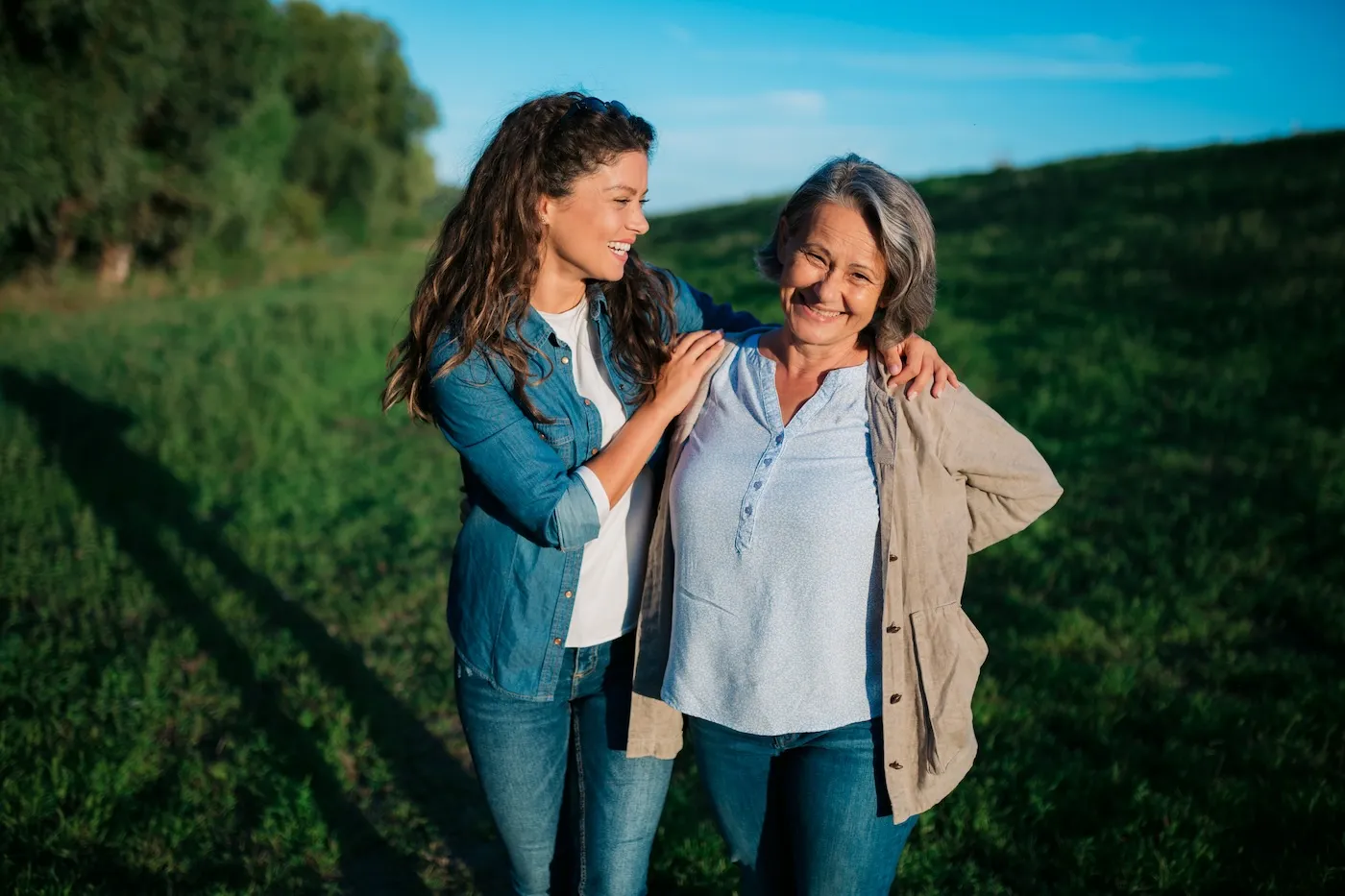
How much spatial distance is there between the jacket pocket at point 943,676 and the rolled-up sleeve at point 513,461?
0.83 meters

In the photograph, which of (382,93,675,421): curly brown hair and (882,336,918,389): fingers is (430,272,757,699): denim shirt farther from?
(882,336,918,389): fingers

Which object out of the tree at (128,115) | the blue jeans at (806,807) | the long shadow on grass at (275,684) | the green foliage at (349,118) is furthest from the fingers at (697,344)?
the green foliage at (349,118)

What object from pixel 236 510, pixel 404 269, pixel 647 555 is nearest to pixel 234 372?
pixel 236 510

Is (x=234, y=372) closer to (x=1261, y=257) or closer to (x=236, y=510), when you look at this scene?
(x=236, y=510)

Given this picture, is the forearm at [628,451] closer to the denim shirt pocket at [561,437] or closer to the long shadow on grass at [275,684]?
the denim shirt pocket at [561,437]

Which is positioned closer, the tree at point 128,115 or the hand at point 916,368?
the hand at point 916,368

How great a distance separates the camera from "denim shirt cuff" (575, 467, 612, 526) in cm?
232

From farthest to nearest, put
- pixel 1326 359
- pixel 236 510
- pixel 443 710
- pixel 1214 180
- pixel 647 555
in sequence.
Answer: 1. pixel 1214 180
2. pixel 1326 359
3. pixel 236 510
4. pixel 443 710
5. pixel 647 555

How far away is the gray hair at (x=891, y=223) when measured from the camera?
2.26 meters

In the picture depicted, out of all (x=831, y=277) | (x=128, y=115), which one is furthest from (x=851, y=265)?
(x=128, y=115)

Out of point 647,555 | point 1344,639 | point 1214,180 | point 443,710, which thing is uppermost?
point 1214,180

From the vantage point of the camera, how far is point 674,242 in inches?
1005

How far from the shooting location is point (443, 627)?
19.0ft

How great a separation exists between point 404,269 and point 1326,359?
2557 cm
